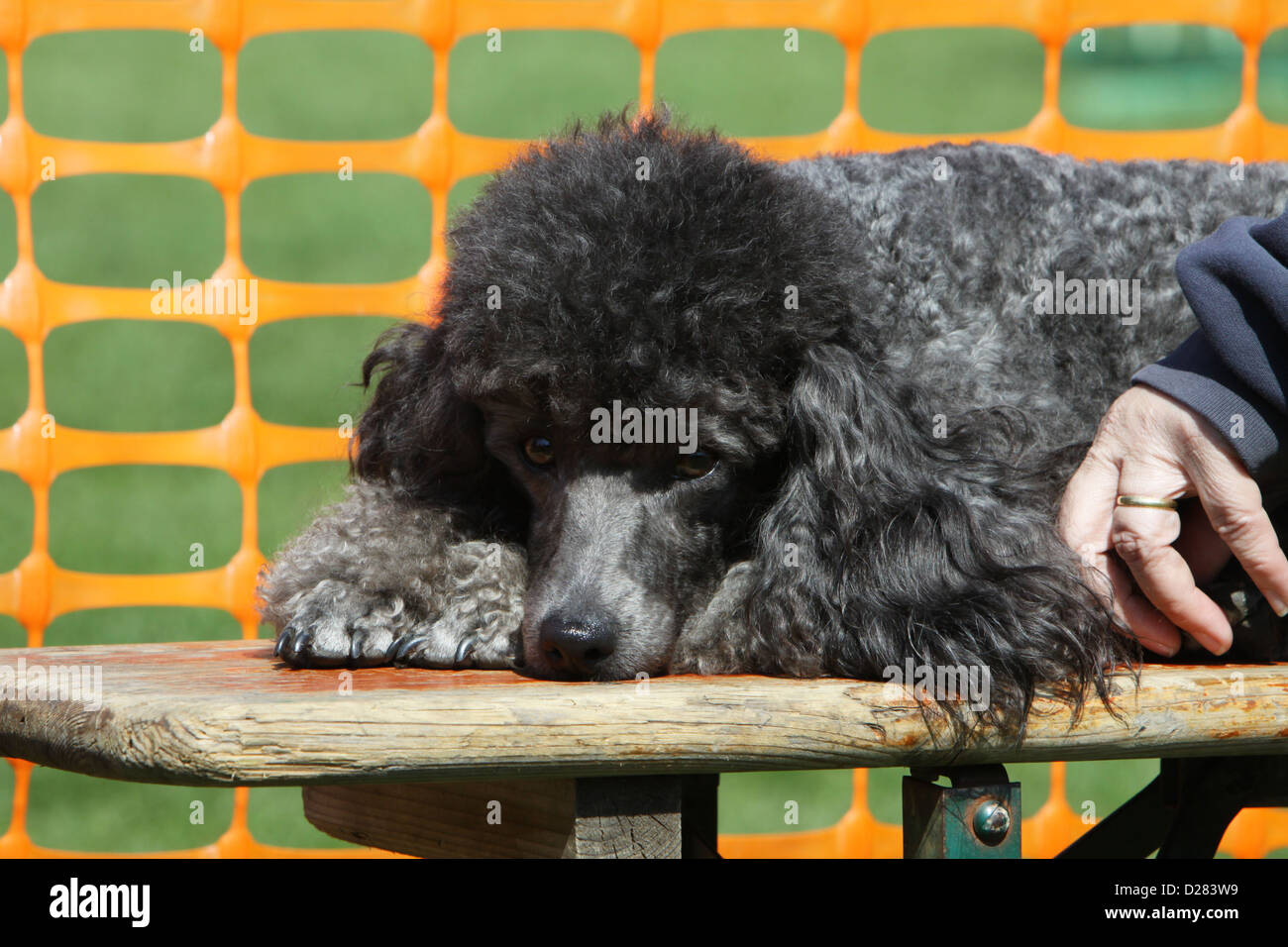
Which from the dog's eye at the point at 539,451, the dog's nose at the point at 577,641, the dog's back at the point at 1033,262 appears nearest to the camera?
the dog's nose at the point at 577,641

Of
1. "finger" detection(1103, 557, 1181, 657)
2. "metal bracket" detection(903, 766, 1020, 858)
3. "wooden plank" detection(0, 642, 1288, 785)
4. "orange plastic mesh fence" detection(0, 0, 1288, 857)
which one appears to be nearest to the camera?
"wooden plank" detection(0, 642, 1288, 785)

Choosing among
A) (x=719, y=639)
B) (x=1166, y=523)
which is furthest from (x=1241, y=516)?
(x=719, y=639)

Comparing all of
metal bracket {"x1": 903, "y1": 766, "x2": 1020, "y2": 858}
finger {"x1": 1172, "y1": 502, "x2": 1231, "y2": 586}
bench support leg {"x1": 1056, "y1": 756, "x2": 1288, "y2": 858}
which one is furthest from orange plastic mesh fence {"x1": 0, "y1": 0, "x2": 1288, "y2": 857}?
metal bracket {"x1": 903, "y1": 766, "x2": 1020, "y2": 858}

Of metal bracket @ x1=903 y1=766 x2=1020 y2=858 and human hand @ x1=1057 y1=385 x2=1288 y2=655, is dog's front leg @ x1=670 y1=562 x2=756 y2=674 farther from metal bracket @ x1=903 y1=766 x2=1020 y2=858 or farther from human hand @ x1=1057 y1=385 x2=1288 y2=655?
human hand @ x1=1057 y1=385 x2=1288 y2=655

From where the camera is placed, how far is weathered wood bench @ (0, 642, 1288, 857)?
66.4 inches

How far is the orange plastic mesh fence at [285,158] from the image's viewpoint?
181 inches

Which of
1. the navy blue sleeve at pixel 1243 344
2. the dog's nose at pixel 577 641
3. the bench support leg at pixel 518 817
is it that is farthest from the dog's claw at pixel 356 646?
the navy blue sleeve at pixel 1243 344

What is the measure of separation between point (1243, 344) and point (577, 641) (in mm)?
1149

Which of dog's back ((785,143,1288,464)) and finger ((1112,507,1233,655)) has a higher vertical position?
dog's back ((785,143,1288,464))

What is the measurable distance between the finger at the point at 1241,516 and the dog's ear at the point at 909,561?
0.23m

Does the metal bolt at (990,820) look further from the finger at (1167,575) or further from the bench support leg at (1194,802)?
the bench support leg at (1194,802)

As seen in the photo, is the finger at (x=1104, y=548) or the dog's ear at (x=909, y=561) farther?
the finger at (x=1104, y=548)

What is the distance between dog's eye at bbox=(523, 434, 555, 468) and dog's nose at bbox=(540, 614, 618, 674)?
0.35m

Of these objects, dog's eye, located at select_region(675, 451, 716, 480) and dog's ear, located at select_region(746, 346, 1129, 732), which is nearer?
dog's ear, located at select_region(746, 346, 1129, 732)
